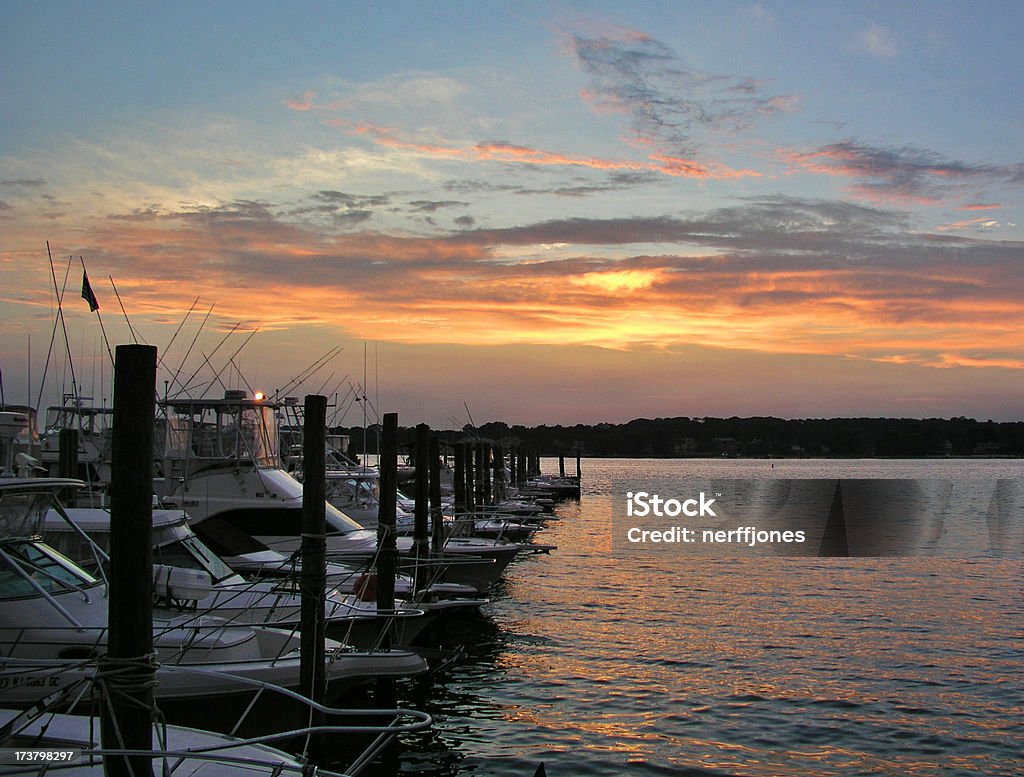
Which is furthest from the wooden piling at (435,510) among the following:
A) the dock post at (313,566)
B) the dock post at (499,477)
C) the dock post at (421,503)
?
the dock post at (499,477)

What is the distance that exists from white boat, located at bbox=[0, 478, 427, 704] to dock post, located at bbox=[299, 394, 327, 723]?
384mm

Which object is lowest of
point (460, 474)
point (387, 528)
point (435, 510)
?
point (435, 510)

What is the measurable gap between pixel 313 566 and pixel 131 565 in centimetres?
463

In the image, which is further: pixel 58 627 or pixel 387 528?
pixel 387 528

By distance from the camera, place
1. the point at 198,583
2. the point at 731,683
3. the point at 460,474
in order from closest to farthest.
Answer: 1. the point at 198,583
2. the point at 731,683
3. the point at 460,474

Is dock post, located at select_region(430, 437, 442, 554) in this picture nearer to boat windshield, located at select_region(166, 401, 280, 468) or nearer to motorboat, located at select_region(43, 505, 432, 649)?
boat windshield, located at select_region(166, 401, 280, 468)

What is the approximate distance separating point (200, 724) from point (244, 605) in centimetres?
392

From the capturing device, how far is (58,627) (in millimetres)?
11367

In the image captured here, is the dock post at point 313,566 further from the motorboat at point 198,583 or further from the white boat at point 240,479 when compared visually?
the white boat at point 240,479

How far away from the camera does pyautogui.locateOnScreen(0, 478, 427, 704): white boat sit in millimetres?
11109

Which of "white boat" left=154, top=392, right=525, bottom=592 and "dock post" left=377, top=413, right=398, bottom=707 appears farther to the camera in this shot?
"white boat" left=154, top=392, right=525, bottom=592

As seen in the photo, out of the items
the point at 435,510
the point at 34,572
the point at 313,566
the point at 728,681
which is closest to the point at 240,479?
the point at 435,510

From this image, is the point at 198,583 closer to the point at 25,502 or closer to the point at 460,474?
the point at 25,502

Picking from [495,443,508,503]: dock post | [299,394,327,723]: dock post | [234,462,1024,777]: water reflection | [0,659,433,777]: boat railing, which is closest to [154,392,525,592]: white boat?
[234,462,1024,777]: water reflection
